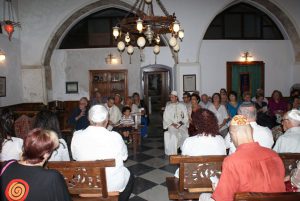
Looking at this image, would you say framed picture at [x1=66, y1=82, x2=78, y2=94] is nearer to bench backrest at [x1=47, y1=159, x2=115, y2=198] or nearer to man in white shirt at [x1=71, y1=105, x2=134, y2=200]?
man in white shirt at [x1=71, y1=105, x2=134, y2=200]

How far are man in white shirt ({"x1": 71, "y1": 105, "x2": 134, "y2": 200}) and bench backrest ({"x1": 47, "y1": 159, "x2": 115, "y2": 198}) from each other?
16cm

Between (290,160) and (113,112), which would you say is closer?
(290,160)

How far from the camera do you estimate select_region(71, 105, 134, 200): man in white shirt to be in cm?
262

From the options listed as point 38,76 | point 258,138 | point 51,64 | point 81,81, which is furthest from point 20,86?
point 258,138

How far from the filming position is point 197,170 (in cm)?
259

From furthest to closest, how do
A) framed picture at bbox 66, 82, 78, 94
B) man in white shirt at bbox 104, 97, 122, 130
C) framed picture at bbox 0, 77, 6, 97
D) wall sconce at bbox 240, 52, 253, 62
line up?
framed picture at bbox 66, 82, 78, 94 < wall sconce at bbox 240, 52, 253, 62 < framed picture at bbox 0, 77, 6, 97 < man in white shirt at bbox 104, 97, 122, 130

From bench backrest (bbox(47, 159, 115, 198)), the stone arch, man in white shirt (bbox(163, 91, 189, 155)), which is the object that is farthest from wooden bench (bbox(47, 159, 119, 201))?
the stone arch

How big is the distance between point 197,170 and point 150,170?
7.85 ft

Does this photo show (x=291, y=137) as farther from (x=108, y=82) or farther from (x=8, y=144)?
(x=108, y=82)

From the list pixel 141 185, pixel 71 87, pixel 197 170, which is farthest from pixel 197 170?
pixel 71 87

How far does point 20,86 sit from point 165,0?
6.34 meters

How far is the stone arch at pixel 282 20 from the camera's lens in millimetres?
9053

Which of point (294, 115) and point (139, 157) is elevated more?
point (294, 115)

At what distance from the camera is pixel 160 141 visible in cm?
727
